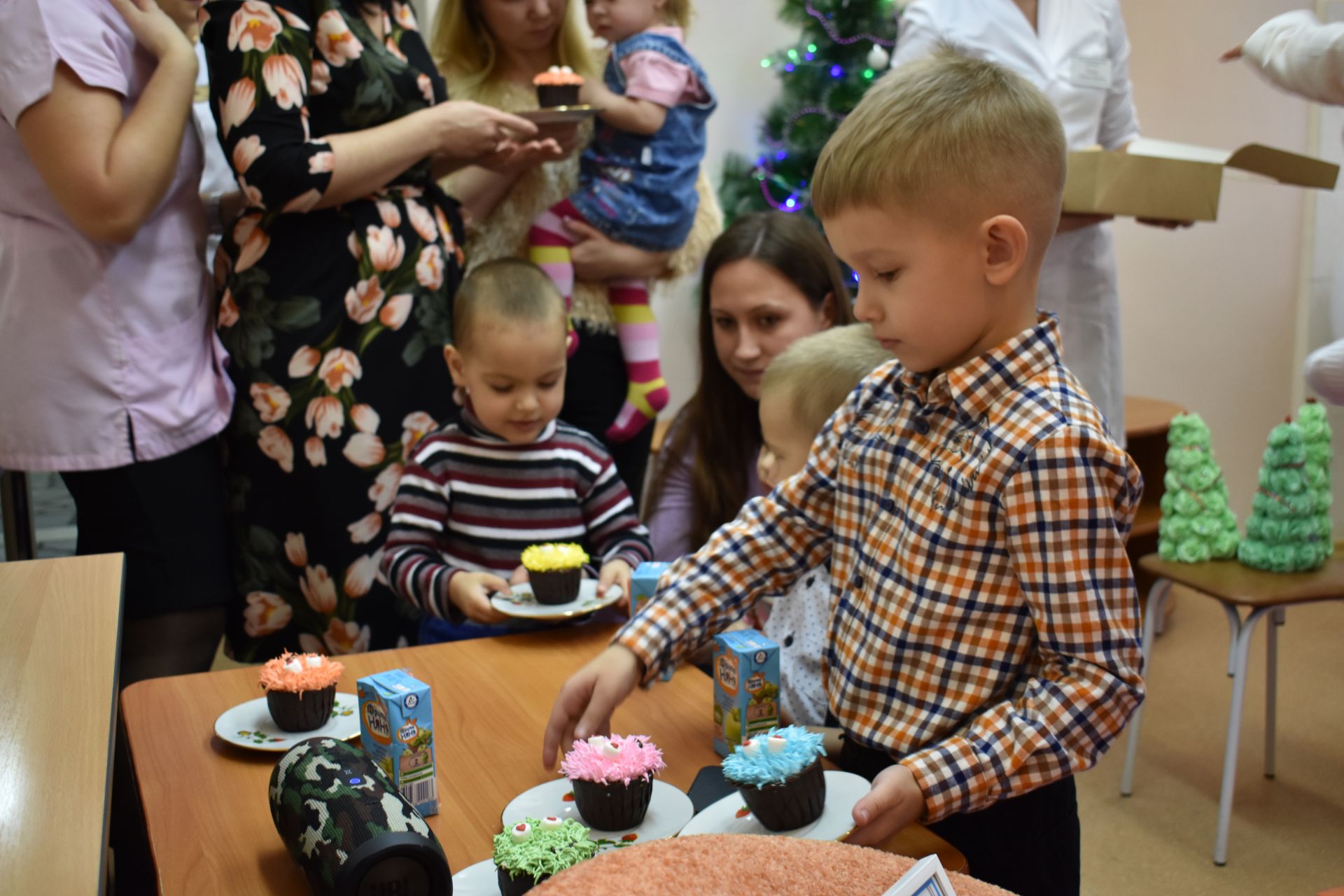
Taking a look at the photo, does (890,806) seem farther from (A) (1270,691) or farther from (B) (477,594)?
(A) (1270,691)

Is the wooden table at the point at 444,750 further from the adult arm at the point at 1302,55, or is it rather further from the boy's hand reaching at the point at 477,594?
the adult arm at the point at 1302,55

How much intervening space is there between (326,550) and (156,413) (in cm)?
38

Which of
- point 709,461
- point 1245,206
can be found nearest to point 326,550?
point 709,461

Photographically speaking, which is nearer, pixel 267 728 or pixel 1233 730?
pixel 267 728

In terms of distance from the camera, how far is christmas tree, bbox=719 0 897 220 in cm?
424

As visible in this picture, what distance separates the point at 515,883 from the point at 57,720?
42cm

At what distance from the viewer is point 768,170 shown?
4.58 meters

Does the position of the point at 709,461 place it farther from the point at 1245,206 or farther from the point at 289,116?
the point at 1245,206

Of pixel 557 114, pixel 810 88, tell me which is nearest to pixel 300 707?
pixel 557 114

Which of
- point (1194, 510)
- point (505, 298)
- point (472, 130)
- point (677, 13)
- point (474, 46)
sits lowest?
point (1194, 510)

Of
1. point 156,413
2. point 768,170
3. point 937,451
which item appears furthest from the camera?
point 768,170

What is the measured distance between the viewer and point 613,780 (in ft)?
3.34

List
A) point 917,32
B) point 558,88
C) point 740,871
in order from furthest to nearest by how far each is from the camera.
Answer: point 917,32
point 558,88
point 740,871

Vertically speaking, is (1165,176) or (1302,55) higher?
(1302,55)
